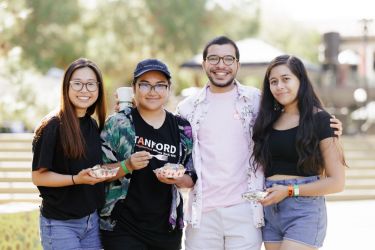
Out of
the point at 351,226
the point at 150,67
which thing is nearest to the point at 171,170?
the point at 150,67

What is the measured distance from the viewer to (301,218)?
4.12 m

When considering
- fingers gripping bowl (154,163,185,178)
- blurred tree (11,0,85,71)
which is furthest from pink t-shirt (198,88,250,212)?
blurred tree (11,0,85,71)

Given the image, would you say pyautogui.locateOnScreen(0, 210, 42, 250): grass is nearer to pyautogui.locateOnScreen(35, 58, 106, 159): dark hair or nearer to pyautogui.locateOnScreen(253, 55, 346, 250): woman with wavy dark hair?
pyautogui.locateOnScreen(35, 58, 106, 159): dark hair

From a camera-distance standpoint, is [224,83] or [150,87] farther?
[224,83]

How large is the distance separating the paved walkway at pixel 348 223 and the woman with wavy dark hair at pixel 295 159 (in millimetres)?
2924

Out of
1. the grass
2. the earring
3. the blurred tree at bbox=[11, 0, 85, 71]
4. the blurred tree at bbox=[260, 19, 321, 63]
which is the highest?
the blurred tree at bbox=[260, 19, 321, 63]

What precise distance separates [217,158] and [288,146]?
61 cm

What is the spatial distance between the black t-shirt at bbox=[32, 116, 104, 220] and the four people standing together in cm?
18

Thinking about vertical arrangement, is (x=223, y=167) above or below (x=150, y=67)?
below

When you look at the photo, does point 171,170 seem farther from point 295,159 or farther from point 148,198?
point 295,159

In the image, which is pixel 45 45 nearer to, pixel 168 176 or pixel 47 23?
pixel 47 23

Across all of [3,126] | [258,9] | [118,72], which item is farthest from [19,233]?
[258,9]

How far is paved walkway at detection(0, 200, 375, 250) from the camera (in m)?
8.10

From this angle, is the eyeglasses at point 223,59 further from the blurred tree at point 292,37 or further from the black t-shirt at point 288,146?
the blurred tree at point 292,37
